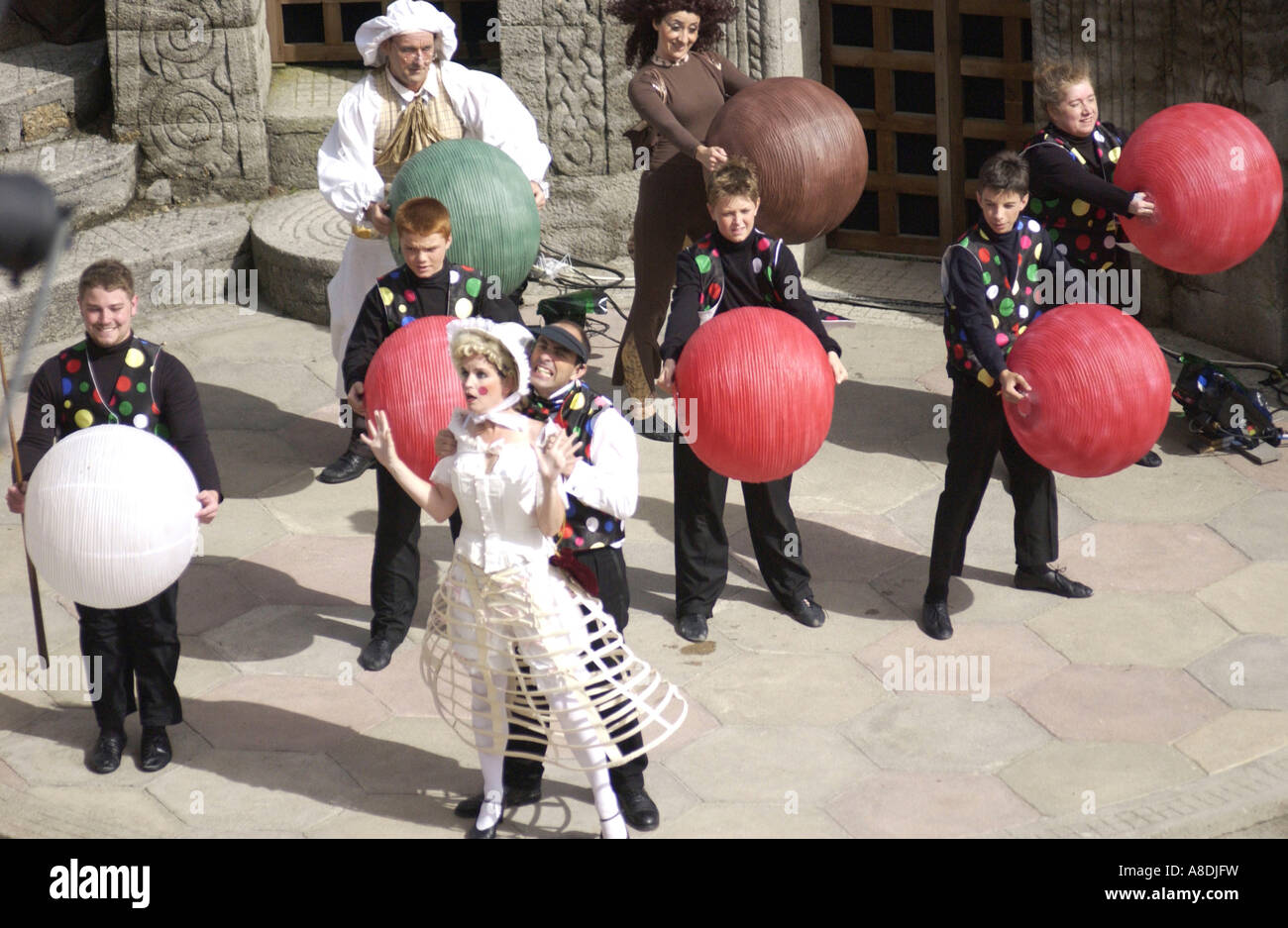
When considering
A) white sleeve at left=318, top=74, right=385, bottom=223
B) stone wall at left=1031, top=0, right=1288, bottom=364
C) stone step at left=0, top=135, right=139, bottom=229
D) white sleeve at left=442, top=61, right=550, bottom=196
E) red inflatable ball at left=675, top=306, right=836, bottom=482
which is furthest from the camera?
stone step at left=0, top=135, right=139, bottom=229

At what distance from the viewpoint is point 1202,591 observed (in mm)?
6547

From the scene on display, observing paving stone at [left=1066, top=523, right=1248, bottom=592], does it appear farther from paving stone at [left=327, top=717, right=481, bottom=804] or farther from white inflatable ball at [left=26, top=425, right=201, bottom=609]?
white inflatable ball at [left=26, top=425, right=201, bottom=609]

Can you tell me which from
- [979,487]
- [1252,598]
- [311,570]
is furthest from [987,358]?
[311,570]

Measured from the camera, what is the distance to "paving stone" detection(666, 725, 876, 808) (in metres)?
5.39

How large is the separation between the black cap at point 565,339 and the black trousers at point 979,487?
6.01ft

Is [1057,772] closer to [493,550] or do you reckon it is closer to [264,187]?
[493,550]

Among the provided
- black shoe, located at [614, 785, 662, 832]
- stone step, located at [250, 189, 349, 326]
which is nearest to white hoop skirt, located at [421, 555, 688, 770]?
black shoe, located at [614, 785, 662, 832]

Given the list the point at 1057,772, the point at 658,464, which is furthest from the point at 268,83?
the point at 1057,772

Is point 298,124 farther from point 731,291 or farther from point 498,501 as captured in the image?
point 498,501

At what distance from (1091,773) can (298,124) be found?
6.94 m

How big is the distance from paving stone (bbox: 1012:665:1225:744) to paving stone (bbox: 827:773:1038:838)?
1.53ft

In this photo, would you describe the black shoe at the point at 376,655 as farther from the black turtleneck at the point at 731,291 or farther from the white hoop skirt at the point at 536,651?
the black turtleneck at the point at 731,291

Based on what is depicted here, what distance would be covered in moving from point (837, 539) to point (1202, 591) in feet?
4.93

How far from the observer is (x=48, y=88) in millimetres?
10391
